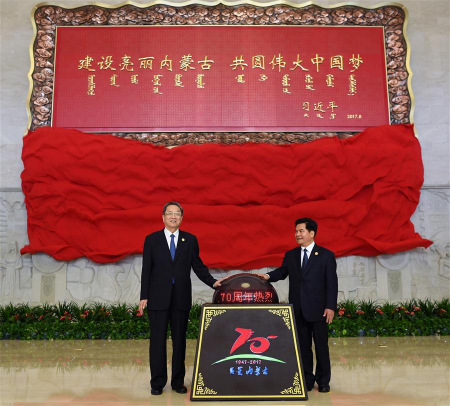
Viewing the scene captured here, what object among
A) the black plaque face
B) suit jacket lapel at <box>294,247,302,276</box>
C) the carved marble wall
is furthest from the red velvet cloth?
the black plaque face

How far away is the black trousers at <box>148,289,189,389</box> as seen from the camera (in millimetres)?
3010

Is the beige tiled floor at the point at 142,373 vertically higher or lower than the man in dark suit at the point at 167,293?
lower

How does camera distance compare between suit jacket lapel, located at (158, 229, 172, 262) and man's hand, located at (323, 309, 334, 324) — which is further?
suit jacket lapel, located at (158, 229, 172, 262)

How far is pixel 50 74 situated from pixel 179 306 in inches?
158

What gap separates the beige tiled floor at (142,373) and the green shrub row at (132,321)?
0.18 meters

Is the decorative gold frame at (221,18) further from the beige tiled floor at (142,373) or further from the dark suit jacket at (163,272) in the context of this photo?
the dark suit jacket at (163,272)

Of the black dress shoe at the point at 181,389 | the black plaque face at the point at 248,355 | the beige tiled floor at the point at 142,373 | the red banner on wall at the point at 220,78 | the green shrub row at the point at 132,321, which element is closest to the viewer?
the black plaque face at the point at 248,355

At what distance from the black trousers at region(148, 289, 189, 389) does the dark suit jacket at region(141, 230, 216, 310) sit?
4 cm

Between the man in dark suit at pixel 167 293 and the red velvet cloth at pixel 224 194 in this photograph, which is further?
the red velvet cloth at pixel 224 194

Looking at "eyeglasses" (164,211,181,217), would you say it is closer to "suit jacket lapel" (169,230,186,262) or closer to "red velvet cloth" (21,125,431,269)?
"suit jacket lapel" (169,230,186,262)

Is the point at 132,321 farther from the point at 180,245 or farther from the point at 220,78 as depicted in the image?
the point at 220,78

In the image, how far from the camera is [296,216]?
223 inches

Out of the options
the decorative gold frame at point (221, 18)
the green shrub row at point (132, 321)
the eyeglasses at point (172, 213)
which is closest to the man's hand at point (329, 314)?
the eyeglasses at point (172, 213)

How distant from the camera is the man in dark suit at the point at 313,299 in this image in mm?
3023
